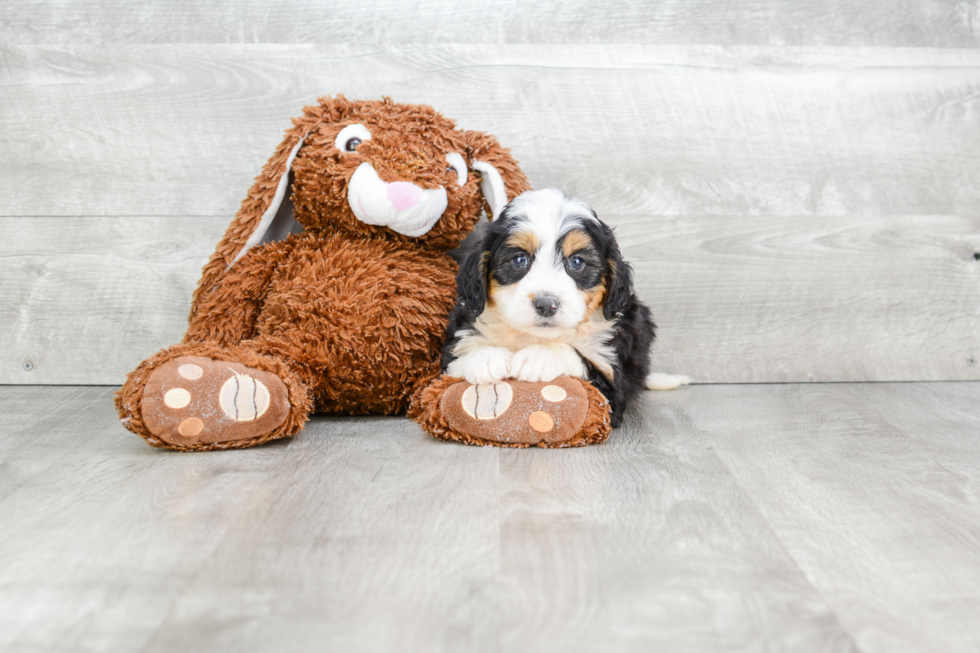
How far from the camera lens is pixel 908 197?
2355mm

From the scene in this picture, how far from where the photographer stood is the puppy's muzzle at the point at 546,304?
5.10 ft

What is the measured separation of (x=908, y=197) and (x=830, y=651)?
1843 mm

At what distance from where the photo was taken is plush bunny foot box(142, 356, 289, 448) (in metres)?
1.50

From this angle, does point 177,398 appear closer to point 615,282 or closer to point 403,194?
point 403,194

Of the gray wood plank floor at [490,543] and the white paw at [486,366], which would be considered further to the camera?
the white paw at [486,366]

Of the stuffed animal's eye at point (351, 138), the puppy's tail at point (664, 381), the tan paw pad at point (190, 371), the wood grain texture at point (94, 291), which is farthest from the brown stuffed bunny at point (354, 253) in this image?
the puppy's tail at point (664, 381)

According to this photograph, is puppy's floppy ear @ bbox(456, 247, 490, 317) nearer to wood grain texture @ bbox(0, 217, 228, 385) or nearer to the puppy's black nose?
the puppy's black nose

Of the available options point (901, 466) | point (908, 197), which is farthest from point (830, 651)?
point (908, 197)

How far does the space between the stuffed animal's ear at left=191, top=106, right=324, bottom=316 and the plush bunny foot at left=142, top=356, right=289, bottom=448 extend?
39 cm

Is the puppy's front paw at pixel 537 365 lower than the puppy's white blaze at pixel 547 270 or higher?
lower

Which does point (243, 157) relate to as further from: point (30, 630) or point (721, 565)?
point (721, 565)

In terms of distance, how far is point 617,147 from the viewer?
7.48 feet

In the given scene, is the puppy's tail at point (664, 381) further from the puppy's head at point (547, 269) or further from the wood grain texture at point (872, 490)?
the puppy's head at point (547, 269)

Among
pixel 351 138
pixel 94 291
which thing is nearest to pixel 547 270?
pixel 351 138
